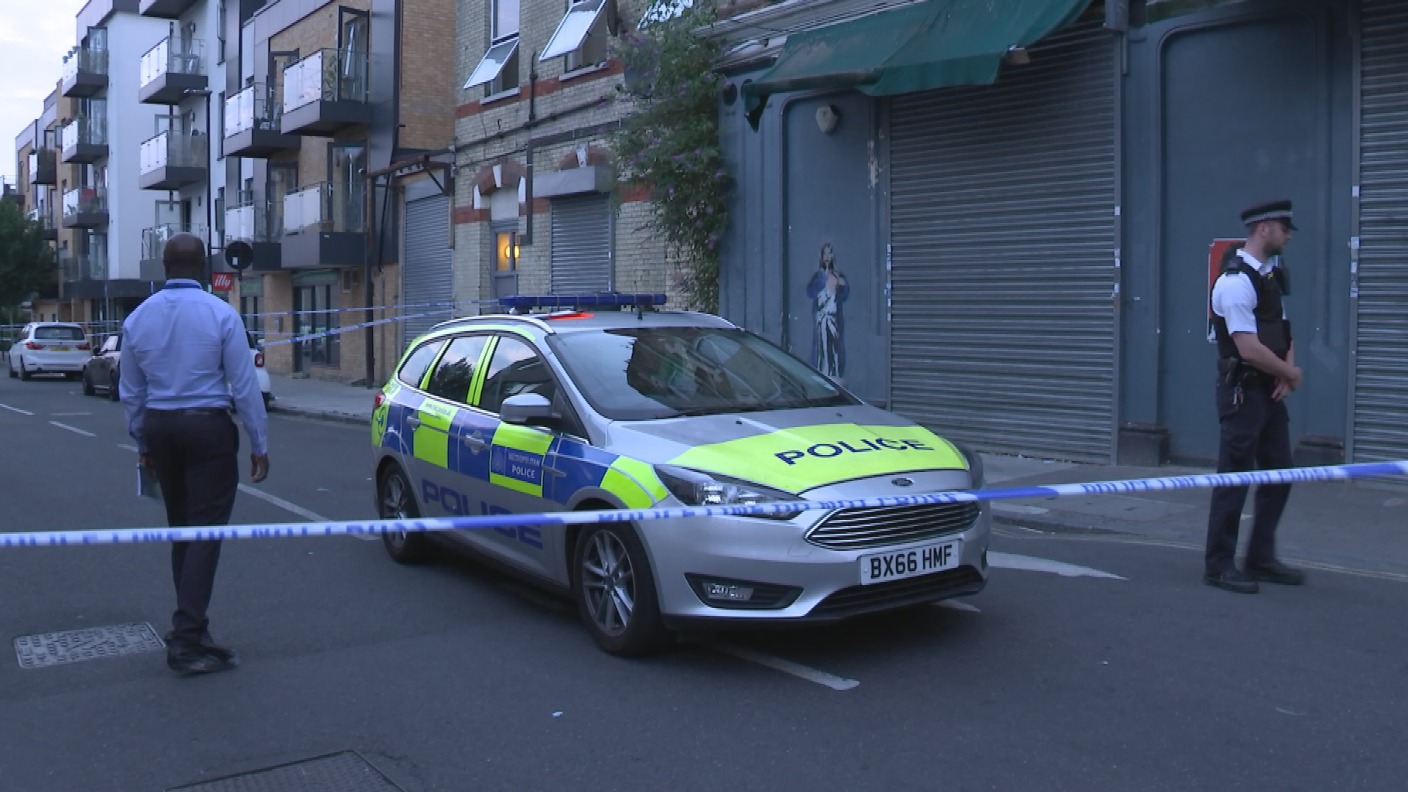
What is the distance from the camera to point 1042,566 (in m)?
7.98

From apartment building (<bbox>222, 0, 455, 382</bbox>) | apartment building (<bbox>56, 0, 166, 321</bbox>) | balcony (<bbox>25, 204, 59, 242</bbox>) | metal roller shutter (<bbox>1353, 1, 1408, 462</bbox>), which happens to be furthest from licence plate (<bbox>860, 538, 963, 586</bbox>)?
balcony (<bbox>25, 204, 59, 242</bbox>)

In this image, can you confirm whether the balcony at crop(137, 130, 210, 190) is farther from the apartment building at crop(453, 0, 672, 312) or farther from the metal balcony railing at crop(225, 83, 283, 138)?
the apartment building at crop(453, 0, 672, 312)

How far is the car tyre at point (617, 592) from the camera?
5.77m

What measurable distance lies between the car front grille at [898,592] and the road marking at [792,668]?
0.29 meters

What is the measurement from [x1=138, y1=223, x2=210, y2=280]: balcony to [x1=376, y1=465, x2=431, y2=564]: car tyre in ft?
115

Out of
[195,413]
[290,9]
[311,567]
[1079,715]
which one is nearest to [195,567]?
[195,413]

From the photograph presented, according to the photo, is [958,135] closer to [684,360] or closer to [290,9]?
[684,360]

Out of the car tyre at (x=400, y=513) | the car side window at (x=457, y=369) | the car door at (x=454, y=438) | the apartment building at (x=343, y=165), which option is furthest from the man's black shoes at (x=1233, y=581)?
the apartment building at (x=343, y=165)

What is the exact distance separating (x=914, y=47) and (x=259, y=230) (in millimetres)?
24229

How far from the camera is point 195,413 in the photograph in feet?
18.8

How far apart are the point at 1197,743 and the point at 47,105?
229ft

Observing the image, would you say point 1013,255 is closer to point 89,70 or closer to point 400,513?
point 400,513

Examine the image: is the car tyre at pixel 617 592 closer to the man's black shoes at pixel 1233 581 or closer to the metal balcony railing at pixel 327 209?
the man's black shoes at pixel 1233 581

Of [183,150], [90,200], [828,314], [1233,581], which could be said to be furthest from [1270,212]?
[90,200]
